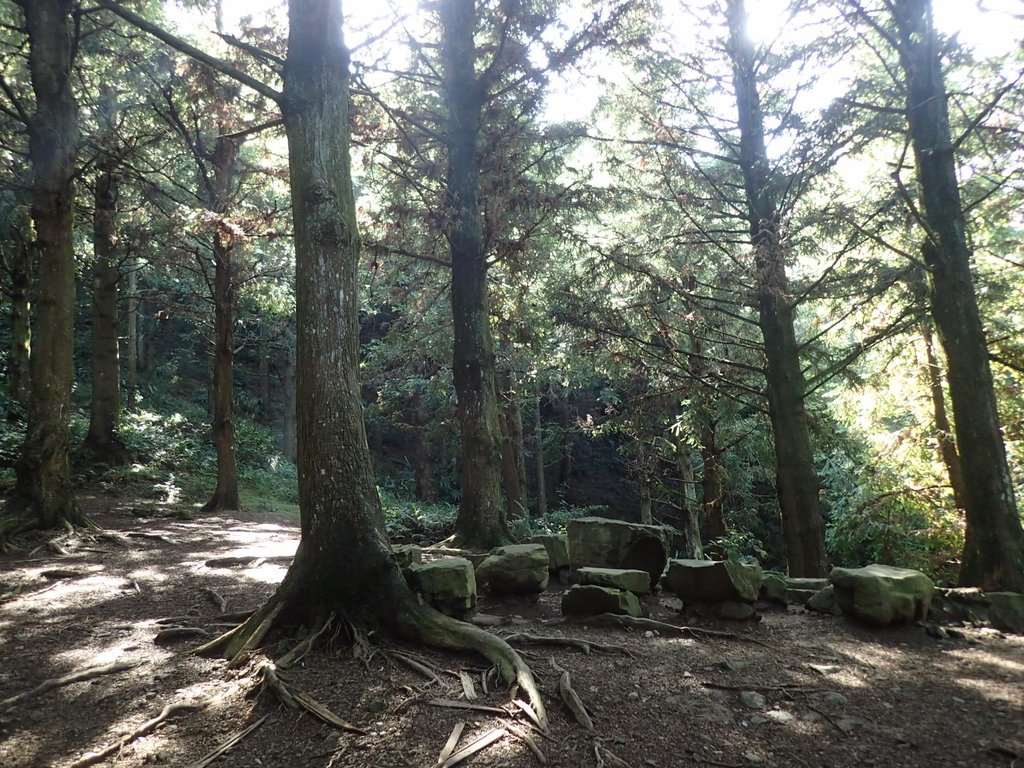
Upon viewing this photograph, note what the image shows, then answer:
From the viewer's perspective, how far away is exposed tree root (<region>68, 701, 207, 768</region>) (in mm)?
3066

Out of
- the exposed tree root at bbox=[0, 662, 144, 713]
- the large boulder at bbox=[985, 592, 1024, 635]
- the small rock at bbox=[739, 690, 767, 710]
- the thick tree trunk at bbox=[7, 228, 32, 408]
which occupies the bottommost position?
the large boulder at bbox=[985, 592, 1024, 635]

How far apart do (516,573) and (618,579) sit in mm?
1049

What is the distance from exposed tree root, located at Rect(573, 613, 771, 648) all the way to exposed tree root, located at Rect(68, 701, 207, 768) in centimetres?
333

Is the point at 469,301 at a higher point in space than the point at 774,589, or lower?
higher

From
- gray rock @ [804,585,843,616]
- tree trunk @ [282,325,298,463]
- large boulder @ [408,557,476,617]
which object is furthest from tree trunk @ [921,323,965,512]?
tree trunk @ [282,325,298,463]

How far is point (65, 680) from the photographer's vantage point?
3.99 m

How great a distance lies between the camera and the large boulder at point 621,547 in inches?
283

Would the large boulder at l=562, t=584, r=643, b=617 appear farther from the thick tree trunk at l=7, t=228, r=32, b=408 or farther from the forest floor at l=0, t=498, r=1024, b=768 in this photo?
the thick tree trunk at l=7, t=228, r=32, b=408

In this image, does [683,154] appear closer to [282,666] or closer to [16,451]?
[282,666]

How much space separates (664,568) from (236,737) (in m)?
5.18

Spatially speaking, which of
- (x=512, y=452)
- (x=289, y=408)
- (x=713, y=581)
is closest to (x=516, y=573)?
(x=713, y=581)

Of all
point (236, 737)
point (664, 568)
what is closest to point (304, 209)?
point (236, 737)

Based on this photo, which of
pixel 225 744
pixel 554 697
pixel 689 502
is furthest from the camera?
pixel 689 502

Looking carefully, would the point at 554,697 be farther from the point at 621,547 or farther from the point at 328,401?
the point at 621,547
